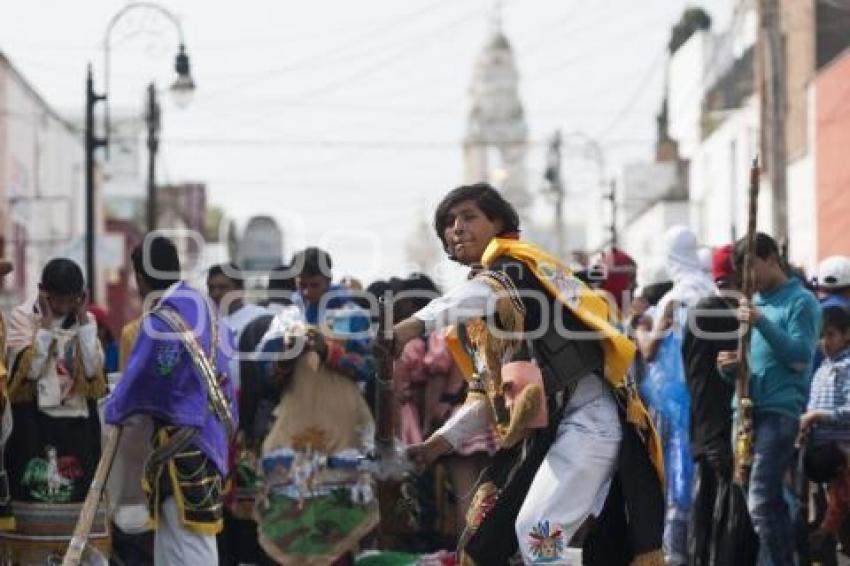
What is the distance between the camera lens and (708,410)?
12.9 metres

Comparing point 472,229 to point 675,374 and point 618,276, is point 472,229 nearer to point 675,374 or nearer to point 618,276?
point 675,374

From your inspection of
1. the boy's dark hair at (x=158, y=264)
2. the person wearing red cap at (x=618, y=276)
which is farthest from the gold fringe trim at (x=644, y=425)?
the person wearing red cap at (x=618, y=276)

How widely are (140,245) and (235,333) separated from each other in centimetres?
327

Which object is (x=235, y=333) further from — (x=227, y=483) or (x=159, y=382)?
(x=159, y=382)

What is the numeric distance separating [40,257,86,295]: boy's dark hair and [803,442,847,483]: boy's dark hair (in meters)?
4.08

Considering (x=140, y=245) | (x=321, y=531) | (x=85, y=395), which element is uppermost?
(x=140, y=245)

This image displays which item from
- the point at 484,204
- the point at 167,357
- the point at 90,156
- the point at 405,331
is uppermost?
the point at 90,156

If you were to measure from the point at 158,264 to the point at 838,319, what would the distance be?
3824mm

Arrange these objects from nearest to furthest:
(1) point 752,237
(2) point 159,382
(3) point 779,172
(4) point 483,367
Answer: (4) point 483,367 → (2) point 159,382 → (1) point 752,237 → (3) point 779,172

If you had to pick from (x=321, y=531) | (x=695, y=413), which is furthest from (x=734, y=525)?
(x=321, y=531)

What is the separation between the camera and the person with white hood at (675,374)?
1340cm

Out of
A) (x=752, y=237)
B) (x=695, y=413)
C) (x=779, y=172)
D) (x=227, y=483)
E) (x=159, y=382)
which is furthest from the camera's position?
(x=779, y=172)

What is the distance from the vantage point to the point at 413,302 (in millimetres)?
14969

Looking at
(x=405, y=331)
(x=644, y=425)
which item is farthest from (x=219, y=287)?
(x=405, y=331)
